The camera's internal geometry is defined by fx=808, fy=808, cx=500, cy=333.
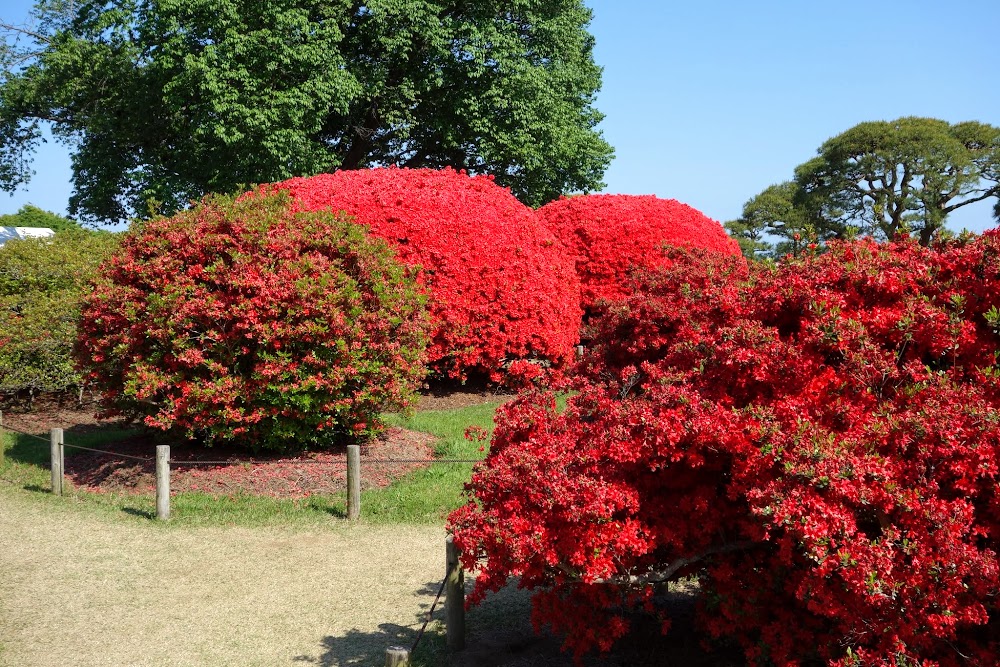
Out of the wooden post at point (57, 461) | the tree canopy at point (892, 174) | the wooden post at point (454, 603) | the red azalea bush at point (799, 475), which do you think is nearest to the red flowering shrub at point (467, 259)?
the wooden post at point (57, 461)

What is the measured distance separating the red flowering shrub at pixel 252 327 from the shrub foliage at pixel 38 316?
142 inches

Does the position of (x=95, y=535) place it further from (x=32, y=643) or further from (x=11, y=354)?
(x=11, y=354)

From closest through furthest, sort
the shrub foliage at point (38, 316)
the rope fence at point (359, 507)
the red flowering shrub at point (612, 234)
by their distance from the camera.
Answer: the rope fence at point (359, 507) → the shrub foliage at point (38, 316) → the red flowering shrub at point (612, 234)

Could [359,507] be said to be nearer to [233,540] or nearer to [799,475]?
[233,540]

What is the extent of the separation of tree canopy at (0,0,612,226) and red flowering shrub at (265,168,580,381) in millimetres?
6880

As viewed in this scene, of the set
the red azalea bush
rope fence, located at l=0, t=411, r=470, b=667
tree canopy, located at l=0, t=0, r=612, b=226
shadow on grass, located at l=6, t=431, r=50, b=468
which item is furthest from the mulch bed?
tree canopy, located at l=0, t=0, r=612, b=226

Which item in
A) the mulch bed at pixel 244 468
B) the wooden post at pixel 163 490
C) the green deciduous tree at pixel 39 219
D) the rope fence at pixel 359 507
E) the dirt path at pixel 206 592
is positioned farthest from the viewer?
the green deciduous tree at pixel 39 219

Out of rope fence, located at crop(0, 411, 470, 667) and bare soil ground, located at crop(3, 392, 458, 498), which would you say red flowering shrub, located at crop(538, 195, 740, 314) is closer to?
bare soil ground, located at crop(3, 392, 458, 498)

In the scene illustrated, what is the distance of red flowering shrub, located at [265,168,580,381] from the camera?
1432cm

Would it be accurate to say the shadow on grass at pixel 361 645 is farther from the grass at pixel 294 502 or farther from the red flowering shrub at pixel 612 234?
the red flowering shrub at pixel 612 234

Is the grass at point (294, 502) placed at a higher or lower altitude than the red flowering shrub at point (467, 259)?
lower

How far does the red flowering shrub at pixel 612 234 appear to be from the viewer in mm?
20062

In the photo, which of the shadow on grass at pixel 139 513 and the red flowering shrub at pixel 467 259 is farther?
the red flowering shrub at pixel 467 259

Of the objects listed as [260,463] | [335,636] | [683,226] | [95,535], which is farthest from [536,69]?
[335,636]
